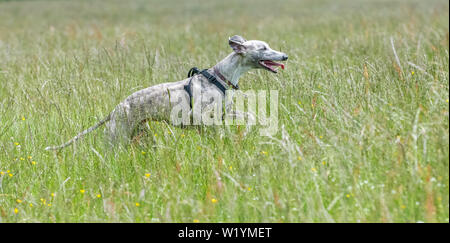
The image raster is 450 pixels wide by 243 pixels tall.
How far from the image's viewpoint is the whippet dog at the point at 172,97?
450 centimetres

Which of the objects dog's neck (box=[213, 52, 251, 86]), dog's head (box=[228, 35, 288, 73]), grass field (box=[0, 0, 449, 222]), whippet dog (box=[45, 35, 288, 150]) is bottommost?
grass field (box=[0, 0, 449, 222])

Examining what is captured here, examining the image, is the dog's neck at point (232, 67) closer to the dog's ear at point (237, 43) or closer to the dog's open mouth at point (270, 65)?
the dog's ear at point (237, 43)

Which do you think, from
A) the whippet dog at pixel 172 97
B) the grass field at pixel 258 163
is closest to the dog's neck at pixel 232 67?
the whippet dog at pixel 172 97

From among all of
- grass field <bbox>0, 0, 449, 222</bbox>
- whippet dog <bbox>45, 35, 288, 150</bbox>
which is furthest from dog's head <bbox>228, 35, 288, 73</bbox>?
grass field <bbox>0, 0, 449, 222</bbox>

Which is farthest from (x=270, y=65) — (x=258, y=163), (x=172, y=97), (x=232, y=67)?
(x=258, y=163)

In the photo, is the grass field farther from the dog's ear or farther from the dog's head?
the dog's ear

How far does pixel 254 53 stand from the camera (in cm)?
494

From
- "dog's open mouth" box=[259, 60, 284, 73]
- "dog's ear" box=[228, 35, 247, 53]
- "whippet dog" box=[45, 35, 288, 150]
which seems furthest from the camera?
"dog's open mouth" box=[259, 60, 284, 73]

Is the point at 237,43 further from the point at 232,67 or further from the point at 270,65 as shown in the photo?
the point at 270,65

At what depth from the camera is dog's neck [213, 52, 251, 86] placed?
16.1 feet

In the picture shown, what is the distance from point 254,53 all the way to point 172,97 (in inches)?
36.0

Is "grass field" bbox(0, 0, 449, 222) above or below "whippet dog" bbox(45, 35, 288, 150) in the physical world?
below

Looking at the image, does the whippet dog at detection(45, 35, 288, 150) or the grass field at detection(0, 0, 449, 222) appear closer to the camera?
the grass field at detection(0, 0, 449, 222)
